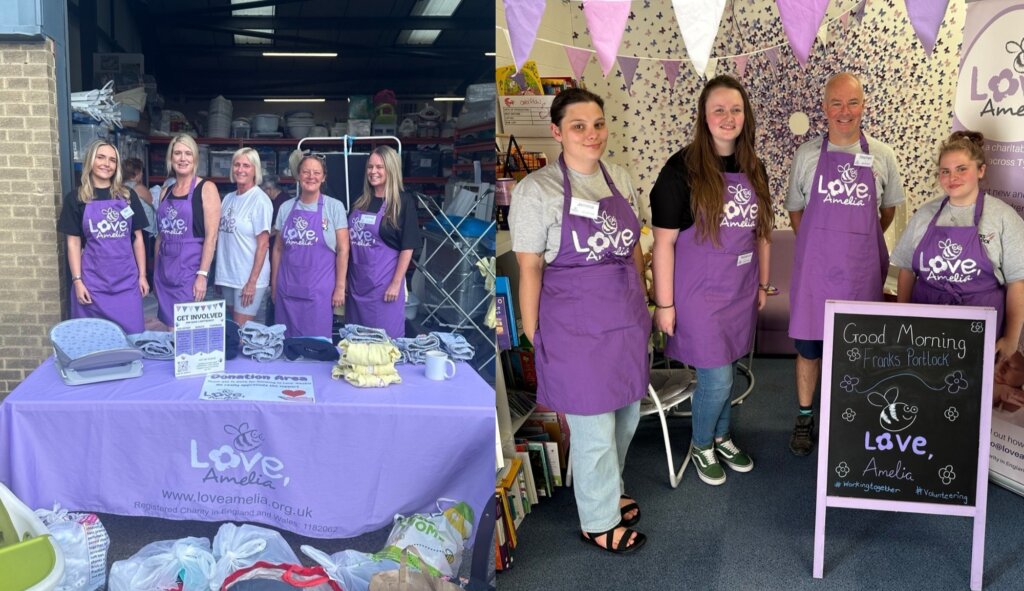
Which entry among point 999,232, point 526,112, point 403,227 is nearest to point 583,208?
point 403,227

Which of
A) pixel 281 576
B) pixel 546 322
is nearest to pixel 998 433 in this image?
pixel 546 322

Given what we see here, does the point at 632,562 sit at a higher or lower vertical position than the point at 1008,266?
lower

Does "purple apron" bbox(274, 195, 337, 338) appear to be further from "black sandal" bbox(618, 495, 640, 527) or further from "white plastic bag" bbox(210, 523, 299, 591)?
"black sandal" bbox(618, 495, 640, 527)

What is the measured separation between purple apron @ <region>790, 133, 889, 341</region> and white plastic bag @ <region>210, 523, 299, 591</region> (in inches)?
87.8

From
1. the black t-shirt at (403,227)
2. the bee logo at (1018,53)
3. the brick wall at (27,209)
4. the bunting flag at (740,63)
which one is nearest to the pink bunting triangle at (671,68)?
the bunting flag at (740,63)

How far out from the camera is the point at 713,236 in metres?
3.04

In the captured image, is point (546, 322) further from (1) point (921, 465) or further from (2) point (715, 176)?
(1) point (921, 465)

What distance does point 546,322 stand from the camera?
2.73 m

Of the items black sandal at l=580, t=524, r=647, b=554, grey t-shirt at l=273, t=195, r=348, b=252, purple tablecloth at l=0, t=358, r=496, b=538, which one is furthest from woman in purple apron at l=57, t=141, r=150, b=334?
black sandal at l=580, t=524, r=647, b=554

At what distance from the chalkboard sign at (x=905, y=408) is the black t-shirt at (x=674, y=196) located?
0.64 m

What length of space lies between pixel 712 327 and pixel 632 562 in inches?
34.9

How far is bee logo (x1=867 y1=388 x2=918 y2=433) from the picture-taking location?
8.82 ft

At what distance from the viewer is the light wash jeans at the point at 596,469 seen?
9.07 feet

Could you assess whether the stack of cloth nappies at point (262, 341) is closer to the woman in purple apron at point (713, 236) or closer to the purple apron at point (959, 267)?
the woman in purple apron at point (713, 236)
